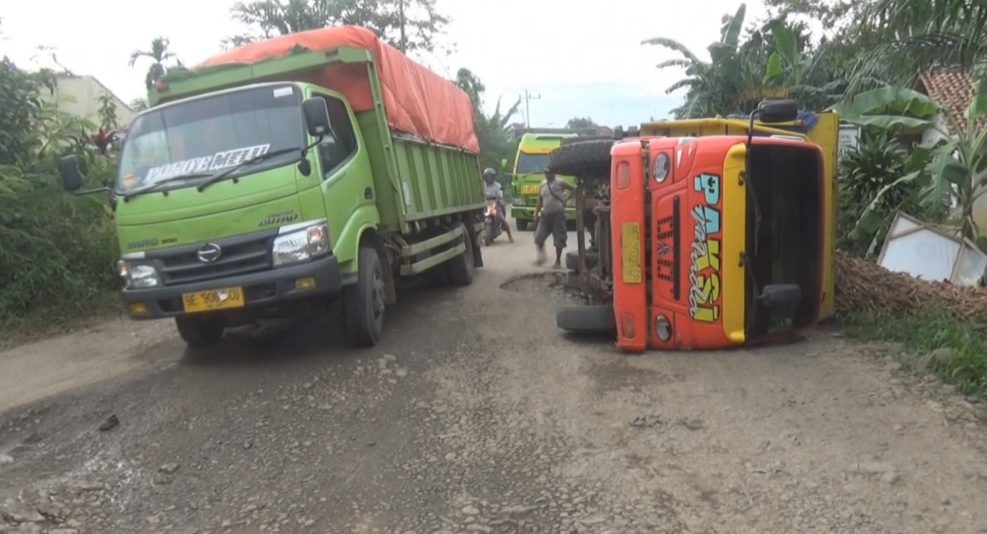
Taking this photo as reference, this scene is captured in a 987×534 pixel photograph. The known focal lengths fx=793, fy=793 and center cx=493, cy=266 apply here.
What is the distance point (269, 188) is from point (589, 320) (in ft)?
8.93

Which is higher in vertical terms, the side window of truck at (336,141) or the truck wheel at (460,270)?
the side window of truck at (336,141)

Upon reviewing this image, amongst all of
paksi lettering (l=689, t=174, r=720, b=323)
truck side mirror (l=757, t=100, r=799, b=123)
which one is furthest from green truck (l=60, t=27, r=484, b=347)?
truck side mirror (l=757, t=100, r=799, b=123)

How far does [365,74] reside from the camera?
711cm

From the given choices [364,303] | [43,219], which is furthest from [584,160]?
[43,219]

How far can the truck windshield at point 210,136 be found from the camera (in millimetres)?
→ 6062

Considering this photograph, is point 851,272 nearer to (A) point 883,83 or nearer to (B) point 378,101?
(A) point 883,83

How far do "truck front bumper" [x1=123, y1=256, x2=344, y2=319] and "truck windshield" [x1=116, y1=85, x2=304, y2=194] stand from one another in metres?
0.82

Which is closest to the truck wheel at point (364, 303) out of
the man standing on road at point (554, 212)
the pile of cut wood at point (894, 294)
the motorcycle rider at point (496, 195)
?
the pile of cut wood at point (894, 294)

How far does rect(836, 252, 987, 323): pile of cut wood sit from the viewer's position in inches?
257

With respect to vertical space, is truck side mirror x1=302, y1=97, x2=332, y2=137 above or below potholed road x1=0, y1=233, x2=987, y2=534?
above

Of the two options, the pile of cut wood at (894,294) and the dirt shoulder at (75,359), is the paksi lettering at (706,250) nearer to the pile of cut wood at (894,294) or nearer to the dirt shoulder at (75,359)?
the pile of cut wood at (894,294)

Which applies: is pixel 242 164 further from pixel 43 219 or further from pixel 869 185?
pixel 869 185

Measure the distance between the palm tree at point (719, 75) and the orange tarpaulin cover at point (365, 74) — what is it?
9.79 meters

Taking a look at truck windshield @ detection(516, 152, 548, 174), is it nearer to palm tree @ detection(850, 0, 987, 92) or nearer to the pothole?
the pothole
